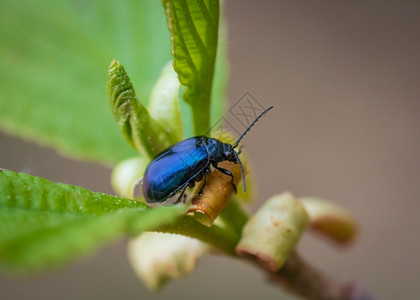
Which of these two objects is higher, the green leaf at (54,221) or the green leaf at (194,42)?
the green leaf at (194,42)

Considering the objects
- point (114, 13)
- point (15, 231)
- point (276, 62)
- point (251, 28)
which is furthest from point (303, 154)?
point (15, 231)

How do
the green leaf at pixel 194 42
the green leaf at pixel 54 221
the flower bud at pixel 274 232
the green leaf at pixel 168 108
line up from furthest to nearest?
1. the green leaf at pixel 168 108
2. the flower bud at pixel 274 232
3. the green leaf at pixel 194 42
4. the green leaf at pixel 54 221

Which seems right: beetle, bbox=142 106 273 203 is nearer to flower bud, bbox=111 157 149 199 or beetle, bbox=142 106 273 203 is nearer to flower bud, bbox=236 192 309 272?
flower bud, bbox=111 157 149 199

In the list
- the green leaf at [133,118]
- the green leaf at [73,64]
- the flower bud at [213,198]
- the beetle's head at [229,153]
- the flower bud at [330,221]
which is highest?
the green leaf at [73,64]

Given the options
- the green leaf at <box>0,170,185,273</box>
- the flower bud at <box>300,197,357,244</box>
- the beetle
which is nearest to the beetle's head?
the beetle

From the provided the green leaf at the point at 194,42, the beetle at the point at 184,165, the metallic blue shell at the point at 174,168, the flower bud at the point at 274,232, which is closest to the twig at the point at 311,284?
the flower bud at the point at 274,232

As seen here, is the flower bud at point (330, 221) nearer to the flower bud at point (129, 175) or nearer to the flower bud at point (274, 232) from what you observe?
the flower bud at point (274, 232)

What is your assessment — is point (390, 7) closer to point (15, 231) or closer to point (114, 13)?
point (114, 13)
